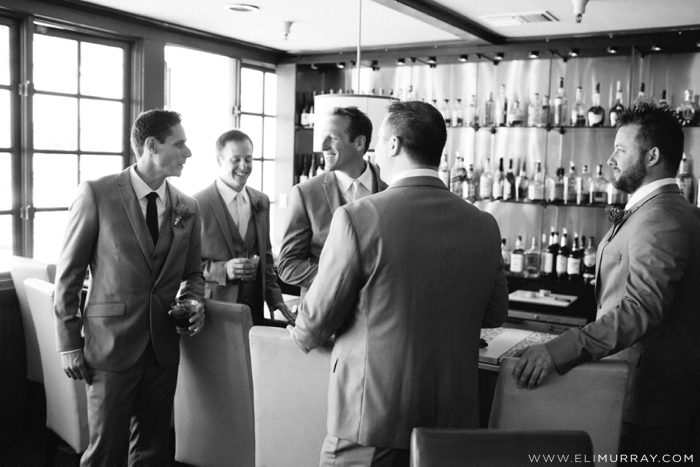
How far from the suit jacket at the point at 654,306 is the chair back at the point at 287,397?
2.36 ft

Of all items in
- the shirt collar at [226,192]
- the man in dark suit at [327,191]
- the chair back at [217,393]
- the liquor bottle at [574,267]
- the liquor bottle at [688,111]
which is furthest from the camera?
the liquor bottle at [574,267]

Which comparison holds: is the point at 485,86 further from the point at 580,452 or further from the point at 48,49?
the point at 580,452

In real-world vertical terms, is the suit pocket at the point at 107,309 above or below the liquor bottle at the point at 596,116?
below

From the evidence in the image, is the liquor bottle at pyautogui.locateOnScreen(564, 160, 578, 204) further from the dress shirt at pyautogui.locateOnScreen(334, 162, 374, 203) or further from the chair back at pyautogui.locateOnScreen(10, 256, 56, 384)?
the chair back at pyautogui.locateOnScreen(10, 256, 56, 384)

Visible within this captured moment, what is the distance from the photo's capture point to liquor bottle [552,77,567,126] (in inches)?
204

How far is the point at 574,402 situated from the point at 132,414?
170 cm

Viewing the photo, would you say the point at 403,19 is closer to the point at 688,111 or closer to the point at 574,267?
the point at 688,111

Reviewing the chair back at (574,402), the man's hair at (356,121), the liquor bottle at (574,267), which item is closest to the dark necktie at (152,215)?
the man's hair at (356,121)

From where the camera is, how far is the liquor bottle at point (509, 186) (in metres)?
5.28

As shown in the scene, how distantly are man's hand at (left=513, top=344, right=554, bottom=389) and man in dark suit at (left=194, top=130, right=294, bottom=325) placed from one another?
158 cm

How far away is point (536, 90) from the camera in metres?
5.45

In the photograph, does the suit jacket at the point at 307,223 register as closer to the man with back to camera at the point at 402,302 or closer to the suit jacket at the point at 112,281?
the suit jacket at the point at 112,281

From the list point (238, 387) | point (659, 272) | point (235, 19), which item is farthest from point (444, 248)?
point (235, 19)

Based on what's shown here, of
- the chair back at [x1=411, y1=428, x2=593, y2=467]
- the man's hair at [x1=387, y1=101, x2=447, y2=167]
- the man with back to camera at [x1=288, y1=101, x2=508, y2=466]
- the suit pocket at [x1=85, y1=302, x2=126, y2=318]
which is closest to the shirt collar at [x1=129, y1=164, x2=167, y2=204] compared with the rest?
the suit pocket at [x1=85, y1=302, x2=126, y2=318]
